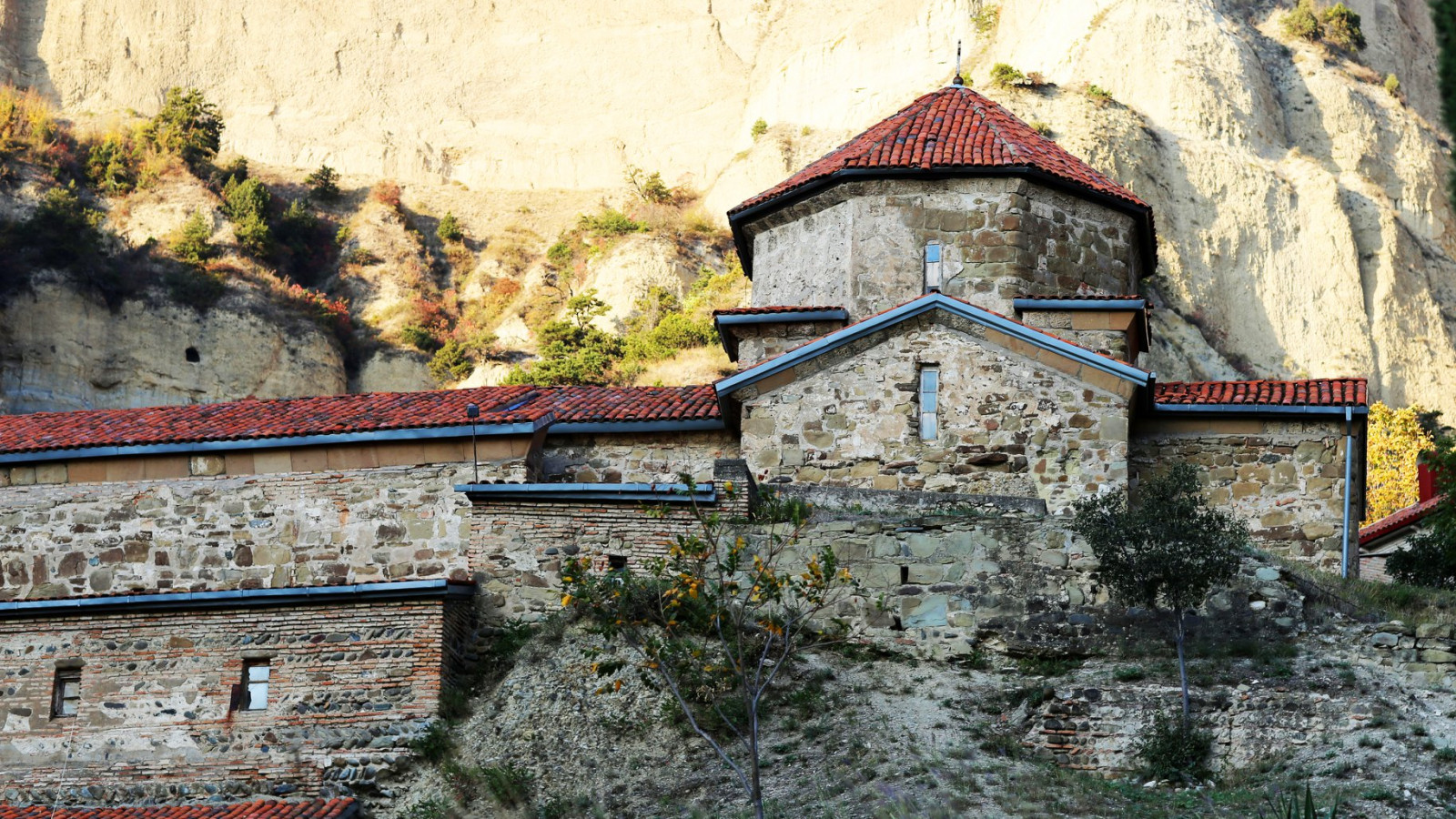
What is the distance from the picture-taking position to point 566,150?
66.4 metres

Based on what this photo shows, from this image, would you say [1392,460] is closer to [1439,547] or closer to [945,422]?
[1439,547]

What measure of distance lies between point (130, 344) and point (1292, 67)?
3727 cm

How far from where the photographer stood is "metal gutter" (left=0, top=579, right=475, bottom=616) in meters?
18.4

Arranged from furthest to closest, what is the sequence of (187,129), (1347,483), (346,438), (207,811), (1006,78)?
Answer: (187,129) → (1006,78) → (346,438) → (1347,483) → (207,811)

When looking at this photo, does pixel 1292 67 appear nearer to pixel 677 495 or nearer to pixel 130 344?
pixel 130 344

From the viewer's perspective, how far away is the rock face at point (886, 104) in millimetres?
50906

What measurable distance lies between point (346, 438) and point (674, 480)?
4099 mm

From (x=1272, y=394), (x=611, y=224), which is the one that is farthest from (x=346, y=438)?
(x=611, y=224)

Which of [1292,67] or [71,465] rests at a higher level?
[1292,67]

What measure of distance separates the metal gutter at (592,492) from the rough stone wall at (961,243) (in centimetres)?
469

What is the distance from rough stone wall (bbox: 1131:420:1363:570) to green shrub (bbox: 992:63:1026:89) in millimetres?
30666

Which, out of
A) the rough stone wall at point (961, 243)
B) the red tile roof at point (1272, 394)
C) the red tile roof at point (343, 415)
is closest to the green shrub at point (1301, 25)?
the rough stone wall at point (961, 243)

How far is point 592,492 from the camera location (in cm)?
1948

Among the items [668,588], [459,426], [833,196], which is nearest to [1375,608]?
[668,588]
